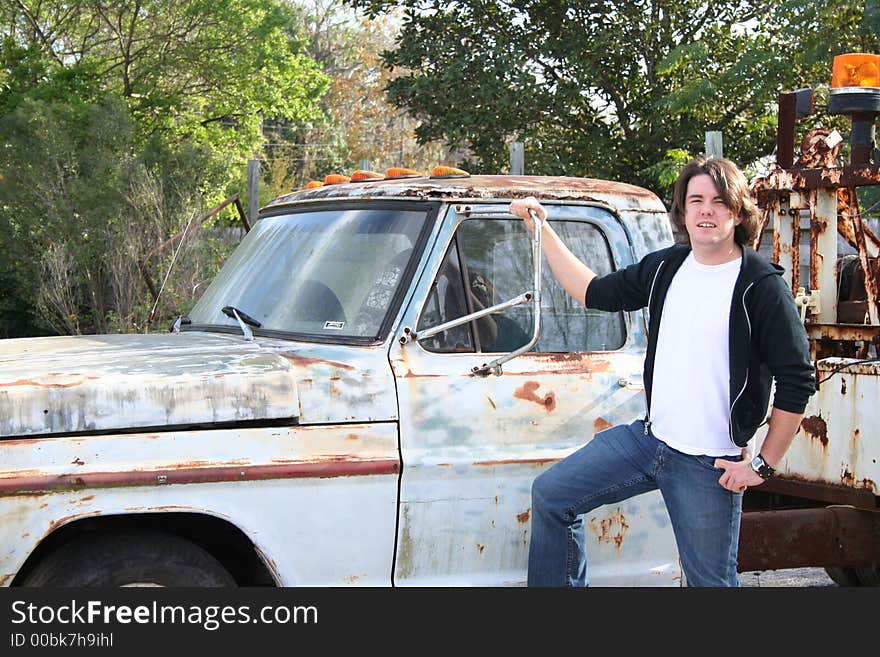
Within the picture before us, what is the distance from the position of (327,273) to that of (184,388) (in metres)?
0.80

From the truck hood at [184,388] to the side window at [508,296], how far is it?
0.36m

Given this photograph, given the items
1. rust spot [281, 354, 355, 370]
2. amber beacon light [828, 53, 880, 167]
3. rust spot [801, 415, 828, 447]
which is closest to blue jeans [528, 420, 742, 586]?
rust spot [281, 354, 355, 370]

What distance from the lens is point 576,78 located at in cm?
1662

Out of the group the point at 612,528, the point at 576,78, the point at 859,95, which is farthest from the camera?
the point at 576,78

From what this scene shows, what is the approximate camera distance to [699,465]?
136 inches

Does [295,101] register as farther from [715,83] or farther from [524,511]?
[524,511]

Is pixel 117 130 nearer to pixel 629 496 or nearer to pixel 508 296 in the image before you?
pixel 508 296

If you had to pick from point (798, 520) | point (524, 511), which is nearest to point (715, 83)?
point (798, 520)

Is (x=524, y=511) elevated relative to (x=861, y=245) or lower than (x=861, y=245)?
lower

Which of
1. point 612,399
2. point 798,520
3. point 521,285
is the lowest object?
point 798,520

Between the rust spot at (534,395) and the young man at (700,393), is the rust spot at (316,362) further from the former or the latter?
the young man at (700,393)

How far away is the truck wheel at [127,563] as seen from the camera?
3375 millimetres

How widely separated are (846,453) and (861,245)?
3.56ft

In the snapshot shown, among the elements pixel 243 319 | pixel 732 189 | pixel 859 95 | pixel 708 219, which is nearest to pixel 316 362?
pixel 243 319
